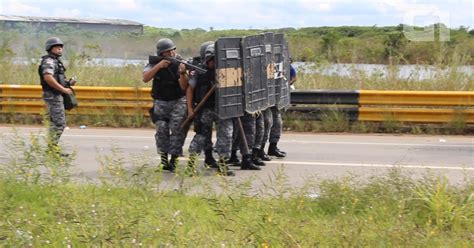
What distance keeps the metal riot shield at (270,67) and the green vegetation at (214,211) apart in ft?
9.09

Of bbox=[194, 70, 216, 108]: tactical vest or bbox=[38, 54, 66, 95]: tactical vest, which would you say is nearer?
bbox=[194, 70, 216, 108]: tactical vest

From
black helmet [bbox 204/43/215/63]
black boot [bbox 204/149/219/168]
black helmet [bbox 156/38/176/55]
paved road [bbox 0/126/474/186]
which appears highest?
black helmet [bbox 156/38/176/55]

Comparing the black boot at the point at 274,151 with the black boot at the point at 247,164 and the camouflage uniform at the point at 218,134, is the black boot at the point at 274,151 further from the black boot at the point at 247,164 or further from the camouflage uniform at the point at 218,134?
the camouflage uniform at the point at 218,134

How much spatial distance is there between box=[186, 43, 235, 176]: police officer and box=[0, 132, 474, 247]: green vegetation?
178cm

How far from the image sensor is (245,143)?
10.6 m

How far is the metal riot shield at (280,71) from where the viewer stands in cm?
1145

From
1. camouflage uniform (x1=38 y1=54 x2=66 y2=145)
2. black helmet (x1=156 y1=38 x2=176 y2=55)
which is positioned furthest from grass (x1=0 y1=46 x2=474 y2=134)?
black helmet (x1=156 y1=38 x2=176 y2=55)

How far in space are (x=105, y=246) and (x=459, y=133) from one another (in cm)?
1043

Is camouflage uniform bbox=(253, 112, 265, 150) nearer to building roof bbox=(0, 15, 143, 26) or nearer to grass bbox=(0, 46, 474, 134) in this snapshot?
grass bbox=(0, 46, 474, 134)

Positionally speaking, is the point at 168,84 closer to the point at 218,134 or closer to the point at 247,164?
the point at 218,134

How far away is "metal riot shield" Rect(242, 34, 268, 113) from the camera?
10.3 meters

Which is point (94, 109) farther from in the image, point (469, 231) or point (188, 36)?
point (469, 231)

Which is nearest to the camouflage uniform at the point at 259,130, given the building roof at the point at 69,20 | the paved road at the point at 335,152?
the paved road at the point at 335,152

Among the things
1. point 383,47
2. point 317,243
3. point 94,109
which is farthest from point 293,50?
point 317,243
